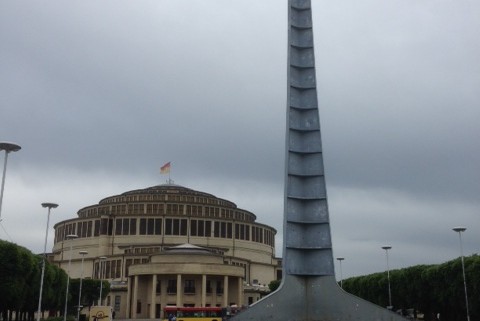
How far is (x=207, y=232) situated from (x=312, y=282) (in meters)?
73.2

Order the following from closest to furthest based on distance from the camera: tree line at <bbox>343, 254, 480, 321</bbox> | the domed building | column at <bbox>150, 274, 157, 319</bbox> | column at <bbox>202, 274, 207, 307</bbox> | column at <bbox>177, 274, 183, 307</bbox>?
tree line at <bbox>343, 254, 480, 321</bbox>, column at <bbox>177, 274, 183, 307</bbox>, column at <bbox>150, 274, 157, 319</bbox>, column at <bbox>202, 274, 207, 307</bbox>, the domed building

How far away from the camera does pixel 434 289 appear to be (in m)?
53.1

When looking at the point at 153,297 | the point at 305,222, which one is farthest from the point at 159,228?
the point at 305,222

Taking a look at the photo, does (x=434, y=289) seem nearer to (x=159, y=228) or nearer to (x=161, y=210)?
(x=159, y=228)

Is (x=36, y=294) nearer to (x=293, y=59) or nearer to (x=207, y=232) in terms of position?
(x=293, y=59)

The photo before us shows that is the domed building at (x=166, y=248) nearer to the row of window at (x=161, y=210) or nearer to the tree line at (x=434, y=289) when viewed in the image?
the row of window at (x=161, y=210)

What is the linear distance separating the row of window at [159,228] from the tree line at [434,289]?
42919 millimetres

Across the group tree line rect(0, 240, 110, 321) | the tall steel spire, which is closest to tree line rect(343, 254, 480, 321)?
the tall steel spire

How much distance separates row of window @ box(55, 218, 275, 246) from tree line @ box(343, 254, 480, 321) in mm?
42919

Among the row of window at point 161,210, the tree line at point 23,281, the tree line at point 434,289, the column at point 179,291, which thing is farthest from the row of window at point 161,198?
the tree line at point 434,289

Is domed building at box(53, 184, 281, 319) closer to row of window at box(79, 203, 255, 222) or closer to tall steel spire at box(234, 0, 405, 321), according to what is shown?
row of window at box(79, 203, 255, 222)

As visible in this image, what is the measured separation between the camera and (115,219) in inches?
4176

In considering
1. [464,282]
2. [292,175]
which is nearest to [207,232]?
[464,282]

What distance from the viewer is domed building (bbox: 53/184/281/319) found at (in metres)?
85.1
